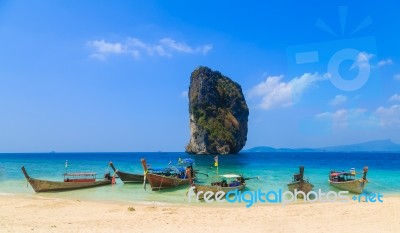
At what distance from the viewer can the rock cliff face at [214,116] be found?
352 feet

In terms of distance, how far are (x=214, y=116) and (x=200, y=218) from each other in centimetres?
9580

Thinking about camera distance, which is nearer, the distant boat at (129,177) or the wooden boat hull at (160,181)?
the wooden boat hull at (160,181)

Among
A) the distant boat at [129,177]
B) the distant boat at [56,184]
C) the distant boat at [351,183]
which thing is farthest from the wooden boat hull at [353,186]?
the distant boat at [56,184]

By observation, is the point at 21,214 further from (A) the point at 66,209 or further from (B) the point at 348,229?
(B) the point at 348,229

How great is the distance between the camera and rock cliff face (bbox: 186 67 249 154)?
107 metres

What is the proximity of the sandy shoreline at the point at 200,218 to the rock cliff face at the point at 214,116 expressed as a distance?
88497 millimetres

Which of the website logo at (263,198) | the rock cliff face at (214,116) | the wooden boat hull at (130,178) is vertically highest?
the rock cliff face at (214,116)

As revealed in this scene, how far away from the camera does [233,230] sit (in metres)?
12.4

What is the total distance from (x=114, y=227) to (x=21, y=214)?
21.4 feet

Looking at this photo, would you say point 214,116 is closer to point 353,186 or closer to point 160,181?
point 160,181

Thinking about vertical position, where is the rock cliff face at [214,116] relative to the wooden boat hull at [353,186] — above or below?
above

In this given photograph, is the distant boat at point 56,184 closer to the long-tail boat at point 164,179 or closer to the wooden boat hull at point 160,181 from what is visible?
the long-tail boat at point 164,179

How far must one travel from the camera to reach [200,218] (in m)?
14.7

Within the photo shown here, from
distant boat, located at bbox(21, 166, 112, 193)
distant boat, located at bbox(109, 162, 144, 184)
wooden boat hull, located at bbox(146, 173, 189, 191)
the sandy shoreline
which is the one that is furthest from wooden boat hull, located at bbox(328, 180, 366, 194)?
Answer: distant boat, located at bbox(21, 166, 112, 193)
